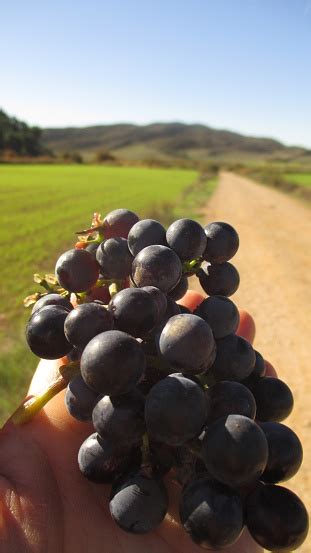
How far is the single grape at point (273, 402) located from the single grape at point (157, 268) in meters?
0.54

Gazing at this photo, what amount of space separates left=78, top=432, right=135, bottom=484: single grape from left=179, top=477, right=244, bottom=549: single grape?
0.85 feet

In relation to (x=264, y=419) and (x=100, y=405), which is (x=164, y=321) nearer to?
(x=100, y=405)

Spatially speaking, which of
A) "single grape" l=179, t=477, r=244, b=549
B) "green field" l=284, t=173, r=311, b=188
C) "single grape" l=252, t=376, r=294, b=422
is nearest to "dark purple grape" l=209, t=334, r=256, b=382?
"single grape" l=252, t=376, r=294, b=422

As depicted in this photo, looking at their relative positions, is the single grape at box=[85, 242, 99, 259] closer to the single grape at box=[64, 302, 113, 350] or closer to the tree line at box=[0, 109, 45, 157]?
the single grape at box=[64, 302, 113, 350]

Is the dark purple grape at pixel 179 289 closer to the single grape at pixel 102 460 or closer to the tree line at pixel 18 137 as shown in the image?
the single grape at pixel 102 460

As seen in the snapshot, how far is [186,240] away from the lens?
163 centimetres

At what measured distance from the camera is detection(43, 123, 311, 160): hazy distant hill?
15625 centimetres

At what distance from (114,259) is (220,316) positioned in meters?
0.45

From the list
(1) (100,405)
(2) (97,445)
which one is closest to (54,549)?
(2) (97,445)

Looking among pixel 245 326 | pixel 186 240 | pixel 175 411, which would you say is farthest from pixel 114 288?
pixel 245 326

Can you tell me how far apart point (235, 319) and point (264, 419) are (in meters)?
0.39

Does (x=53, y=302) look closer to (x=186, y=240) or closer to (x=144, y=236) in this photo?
(x=144, y=236)

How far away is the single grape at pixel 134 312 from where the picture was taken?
1.35m

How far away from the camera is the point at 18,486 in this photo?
153 cm
